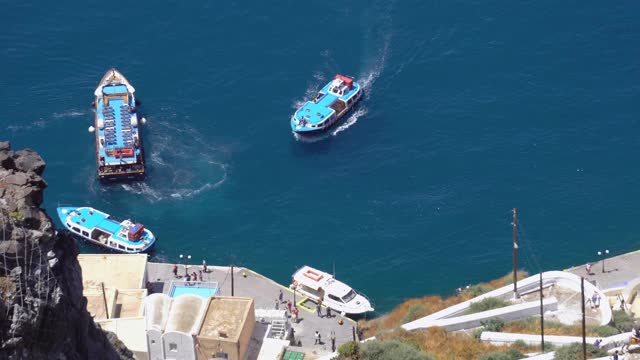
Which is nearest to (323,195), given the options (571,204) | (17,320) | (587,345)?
(571,204)

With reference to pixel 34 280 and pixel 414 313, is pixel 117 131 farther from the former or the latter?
pixel 34 280

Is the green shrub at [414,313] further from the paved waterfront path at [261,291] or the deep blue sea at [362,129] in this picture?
the deep blue sea at [362,129]

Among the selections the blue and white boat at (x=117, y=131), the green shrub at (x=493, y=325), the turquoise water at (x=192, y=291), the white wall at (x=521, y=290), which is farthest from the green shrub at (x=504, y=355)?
the blue and white boat at (x=117, y=131)

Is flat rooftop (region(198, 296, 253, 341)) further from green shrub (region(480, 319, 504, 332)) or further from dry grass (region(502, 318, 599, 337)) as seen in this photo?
dry grass (region(502, 318, 599, 337))

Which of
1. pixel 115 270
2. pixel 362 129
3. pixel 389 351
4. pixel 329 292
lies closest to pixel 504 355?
pixel 389 351

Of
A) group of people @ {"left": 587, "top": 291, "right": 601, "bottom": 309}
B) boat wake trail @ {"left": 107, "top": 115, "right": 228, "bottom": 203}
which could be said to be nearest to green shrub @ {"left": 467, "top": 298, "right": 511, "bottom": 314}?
group of people @ {"left": 587, "top": 291, "right": 601, "bottom": 309}

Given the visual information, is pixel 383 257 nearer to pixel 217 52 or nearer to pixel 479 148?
pixel 479 148

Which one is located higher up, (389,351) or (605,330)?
(605,330)
